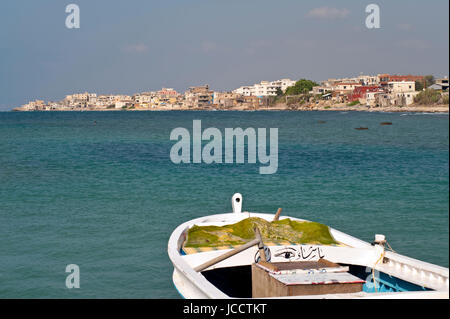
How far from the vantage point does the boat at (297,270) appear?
24.6 feet

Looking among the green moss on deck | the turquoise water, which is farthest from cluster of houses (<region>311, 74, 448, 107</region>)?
the green moss on deck

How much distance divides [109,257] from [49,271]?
1678 mm

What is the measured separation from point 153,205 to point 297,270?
15.3 meters

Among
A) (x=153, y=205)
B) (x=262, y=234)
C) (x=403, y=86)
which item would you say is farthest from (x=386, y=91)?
(x=262, y=234)

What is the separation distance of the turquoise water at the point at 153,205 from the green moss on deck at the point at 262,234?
2257 mm

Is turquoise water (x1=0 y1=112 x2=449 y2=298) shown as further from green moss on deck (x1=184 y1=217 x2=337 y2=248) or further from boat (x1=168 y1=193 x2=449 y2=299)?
boat (x1=168 y1=193 x2=449 y2=299)

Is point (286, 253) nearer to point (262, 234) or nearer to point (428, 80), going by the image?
point (262, 234)

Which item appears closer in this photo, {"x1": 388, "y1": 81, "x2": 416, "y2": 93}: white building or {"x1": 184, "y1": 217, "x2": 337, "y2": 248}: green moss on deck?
{"x1": 184, "y1": 217, "x2": 337, "y2": 248}: green moss on deck

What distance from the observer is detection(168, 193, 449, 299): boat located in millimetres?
7504

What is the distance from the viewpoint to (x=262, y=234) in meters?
10.2

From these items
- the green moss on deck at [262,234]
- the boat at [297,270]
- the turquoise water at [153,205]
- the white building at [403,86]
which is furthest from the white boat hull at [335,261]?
the white building at [403,86]

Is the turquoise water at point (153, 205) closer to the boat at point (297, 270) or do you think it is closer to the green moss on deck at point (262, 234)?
the green moss on deck at point (262, 234)

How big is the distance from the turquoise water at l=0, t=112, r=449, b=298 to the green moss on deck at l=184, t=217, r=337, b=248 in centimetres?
226
